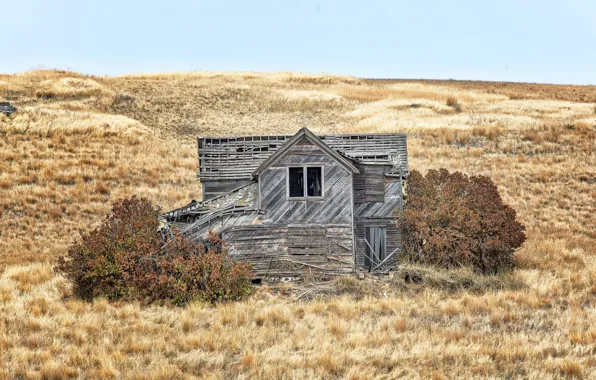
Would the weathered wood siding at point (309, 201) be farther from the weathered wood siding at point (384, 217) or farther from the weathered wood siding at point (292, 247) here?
the weathered wood siding at point (384, 217)

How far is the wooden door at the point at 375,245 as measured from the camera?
21469 mm

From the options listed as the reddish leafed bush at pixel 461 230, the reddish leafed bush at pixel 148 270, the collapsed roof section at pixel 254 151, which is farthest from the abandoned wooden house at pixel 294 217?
the collapsed roof section at pixel 254 151

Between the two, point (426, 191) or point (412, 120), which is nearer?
point (426, 191)

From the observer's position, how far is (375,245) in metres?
21.5

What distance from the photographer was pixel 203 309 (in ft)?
50.0

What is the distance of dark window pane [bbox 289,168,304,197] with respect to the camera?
20219 millimetres

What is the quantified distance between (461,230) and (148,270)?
36.5 feet

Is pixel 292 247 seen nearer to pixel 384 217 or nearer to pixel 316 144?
pixel 316 144

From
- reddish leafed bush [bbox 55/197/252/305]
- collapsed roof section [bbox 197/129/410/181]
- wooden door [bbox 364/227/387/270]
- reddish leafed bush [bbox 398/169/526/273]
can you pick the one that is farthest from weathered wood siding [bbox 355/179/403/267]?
reddish leafed bush [bbox 55/197/252/305]

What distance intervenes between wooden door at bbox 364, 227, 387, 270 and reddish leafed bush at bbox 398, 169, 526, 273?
87 centimetres

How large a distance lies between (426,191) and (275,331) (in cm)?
1155

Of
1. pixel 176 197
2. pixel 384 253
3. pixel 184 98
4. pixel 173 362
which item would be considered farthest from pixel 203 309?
pixel 184 98

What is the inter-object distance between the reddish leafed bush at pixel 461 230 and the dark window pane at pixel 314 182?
3.35 meters

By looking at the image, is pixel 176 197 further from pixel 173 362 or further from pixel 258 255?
pixel 173 362
